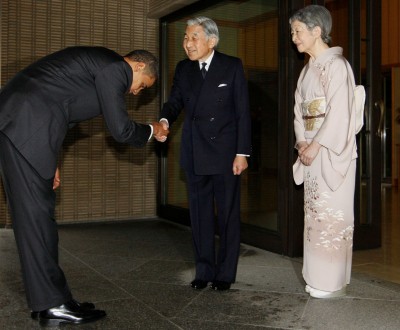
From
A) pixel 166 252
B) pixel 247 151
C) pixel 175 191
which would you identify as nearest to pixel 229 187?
pixel 247 151

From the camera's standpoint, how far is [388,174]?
36.2 ft

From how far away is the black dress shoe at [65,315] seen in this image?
2.26 meters

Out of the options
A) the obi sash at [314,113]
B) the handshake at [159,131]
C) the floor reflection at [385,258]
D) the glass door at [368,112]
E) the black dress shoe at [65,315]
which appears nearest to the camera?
the black dress shoe at [65,315]

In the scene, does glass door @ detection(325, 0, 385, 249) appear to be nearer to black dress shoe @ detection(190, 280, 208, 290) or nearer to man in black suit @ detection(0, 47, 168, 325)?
black dress shoe @ detection(190, 280, 208, 290)

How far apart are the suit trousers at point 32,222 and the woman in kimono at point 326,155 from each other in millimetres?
1261

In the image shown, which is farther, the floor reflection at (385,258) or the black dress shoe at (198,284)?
the floor reflection at (385,258)

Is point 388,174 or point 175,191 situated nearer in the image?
point 175,191

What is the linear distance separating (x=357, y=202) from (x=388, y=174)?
7571mm

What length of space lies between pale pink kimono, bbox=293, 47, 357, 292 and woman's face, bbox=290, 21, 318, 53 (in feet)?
0.26

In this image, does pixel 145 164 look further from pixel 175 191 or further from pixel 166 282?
pixel 166 282

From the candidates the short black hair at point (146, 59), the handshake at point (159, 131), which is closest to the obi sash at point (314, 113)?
the handshake at point (159, 131)

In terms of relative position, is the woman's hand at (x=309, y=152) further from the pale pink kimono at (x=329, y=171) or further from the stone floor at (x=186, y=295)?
the stone floor at (x=186, y=295)

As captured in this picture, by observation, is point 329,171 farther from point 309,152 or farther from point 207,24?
point 207,24

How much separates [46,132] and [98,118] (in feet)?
9.73
